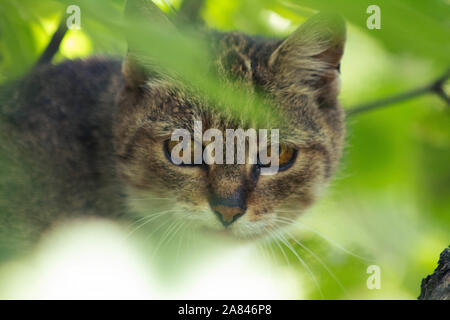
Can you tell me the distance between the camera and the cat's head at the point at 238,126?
338 cm

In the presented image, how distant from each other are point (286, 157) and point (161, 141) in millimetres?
914

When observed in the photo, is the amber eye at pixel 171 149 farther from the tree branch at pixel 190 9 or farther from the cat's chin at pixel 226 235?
the tree branch at pixel 190 9

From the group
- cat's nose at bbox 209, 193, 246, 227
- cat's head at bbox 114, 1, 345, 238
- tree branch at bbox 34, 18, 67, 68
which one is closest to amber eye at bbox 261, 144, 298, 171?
cat's head at bbox 114, 1, 345, 238

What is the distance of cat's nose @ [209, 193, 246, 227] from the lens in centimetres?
329

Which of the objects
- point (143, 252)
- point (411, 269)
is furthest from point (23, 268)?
point (411, 269)

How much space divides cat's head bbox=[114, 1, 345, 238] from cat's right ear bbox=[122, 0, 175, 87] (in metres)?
0.01

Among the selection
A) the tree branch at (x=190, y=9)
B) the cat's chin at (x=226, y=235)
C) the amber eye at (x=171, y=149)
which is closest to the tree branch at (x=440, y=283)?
the cat's chin at (x=226, y=235)

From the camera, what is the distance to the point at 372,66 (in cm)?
470

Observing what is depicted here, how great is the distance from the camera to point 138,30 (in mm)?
1082

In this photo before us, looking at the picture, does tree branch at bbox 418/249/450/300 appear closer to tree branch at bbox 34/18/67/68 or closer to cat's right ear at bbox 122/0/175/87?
cat's right ear at bbox 122/0/175/87

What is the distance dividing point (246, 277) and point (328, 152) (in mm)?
1192

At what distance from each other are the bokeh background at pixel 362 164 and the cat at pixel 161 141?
20cm
